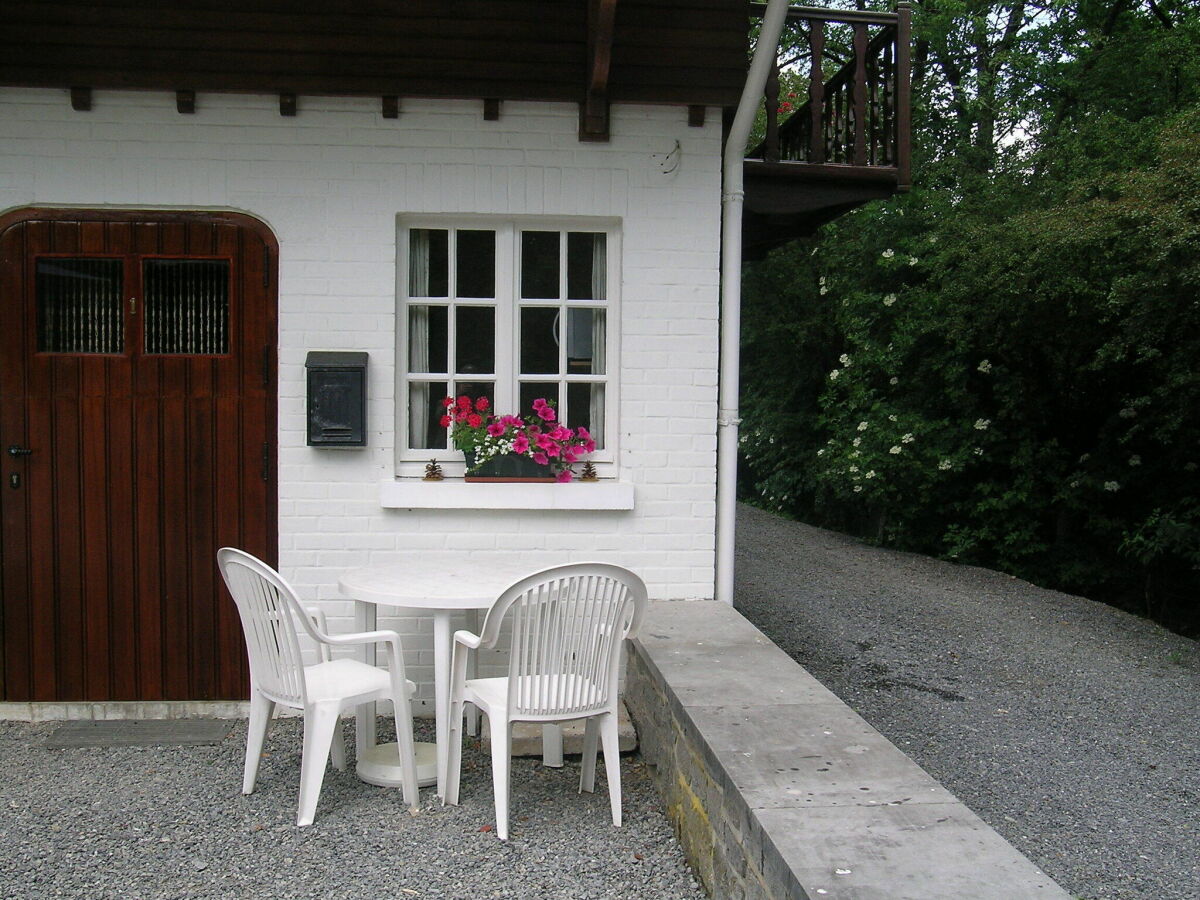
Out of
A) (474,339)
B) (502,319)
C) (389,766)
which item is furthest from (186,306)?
(389,766)

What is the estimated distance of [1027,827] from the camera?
379 centimetres

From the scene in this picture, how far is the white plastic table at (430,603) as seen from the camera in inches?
142

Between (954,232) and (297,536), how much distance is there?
7072 millimetres

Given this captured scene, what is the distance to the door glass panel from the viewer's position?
15.4ft

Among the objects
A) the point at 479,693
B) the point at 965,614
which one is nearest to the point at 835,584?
the point at 965,614

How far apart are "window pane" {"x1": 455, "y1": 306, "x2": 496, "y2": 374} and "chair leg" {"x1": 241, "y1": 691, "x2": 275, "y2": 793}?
178cm

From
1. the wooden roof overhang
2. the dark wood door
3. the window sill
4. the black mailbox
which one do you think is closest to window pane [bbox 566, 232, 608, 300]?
the wooden roof overhang

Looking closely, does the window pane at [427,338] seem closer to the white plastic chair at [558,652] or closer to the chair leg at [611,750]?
the white plastic chair at [558,652]

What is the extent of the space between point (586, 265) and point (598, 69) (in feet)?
2.86

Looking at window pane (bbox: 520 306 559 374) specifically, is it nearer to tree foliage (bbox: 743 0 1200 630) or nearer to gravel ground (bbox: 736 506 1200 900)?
gravel ground (bbox: 736 506 1200 900)

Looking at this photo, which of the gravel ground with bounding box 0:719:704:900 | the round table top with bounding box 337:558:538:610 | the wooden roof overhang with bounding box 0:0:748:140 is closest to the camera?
the gravel ground with bounding box 0:719:704:900

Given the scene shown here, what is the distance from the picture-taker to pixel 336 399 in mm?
4645

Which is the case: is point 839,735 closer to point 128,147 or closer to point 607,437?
point 607,437

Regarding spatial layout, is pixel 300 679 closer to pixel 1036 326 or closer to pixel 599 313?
pixel 599 313
